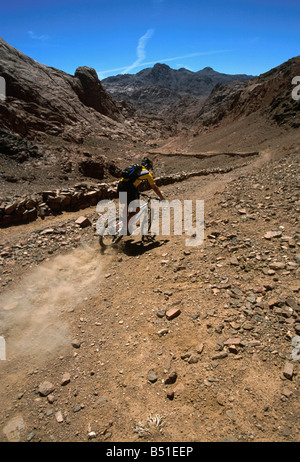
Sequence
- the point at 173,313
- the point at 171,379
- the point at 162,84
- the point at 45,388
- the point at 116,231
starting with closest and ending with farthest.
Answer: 1. the point at 171,379
2. the point at 45,388
3. the point at 173,313
4. the point at 116,231
5. the point at 162,84

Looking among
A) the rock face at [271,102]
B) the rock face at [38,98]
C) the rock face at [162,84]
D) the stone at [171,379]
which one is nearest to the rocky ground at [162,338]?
the stone at [171,379]

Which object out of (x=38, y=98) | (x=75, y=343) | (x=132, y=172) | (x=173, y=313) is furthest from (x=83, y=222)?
(x=38, y=98)

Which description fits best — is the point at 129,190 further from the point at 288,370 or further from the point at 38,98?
the point at 38,98

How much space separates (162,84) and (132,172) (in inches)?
5417

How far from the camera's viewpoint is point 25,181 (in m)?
16.0

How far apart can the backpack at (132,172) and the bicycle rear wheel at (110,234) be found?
1.14m

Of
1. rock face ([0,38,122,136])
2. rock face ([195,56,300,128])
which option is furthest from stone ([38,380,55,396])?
rock face ([195,56,300,128])

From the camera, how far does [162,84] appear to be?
12525 cm

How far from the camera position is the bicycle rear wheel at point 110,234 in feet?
21.3

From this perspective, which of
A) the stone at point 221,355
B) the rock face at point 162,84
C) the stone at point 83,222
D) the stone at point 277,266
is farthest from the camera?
the rock face at point 162,84

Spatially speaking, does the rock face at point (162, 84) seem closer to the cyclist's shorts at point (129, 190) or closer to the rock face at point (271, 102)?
the rock face at point (271, 102)

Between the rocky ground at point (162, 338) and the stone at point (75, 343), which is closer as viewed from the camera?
the rocky ground at point (162, 338)

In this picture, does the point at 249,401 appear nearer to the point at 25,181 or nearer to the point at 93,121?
the point at 25,181

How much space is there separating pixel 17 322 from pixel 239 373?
349 centimetres
